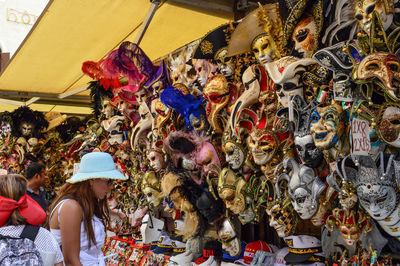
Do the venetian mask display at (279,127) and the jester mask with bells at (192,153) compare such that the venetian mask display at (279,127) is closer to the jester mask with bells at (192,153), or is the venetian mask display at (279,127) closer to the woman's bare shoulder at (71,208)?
the jester mask with bells at (192,153)

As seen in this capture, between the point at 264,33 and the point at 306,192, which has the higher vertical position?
the point at 264,33

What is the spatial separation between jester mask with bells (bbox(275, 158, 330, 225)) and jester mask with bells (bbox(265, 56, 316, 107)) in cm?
27

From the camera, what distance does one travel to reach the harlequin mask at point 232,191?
1874 millimetres

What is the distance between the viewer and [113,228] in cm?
333

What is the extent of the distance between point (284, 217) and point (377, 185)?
16.5 inches

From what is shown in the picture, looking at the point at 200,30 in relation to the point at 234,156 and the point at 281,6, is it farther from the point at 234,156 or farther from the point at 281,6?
the point at 234,156

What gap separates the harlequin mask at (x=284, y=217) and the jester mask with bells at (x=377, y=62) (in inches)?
20.8

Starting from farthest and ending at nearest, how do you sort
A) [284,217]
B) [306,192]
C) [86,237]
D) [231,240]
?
1. [231,240]
2. [86,237]
3. [284,217]
4. [306,192]

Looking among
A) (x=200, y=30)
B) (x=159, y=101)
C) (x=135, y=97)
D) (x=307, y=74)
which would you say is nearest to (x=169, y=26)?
(x=200, y=30)

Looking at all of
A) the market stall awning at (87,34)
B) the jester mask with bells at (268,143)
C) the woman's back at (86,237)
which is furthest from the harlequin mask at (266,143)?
the market stall awning at (87,34)

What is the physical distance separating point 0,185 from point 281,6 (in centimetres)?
135

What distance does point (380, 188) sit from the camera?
1320mm

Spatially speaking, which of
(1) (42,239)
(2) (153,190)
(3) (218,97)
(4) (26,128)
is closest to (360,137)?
(3) (218,97)

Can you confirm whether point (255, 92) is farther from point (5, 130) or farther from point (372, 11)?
point (5, 130)
